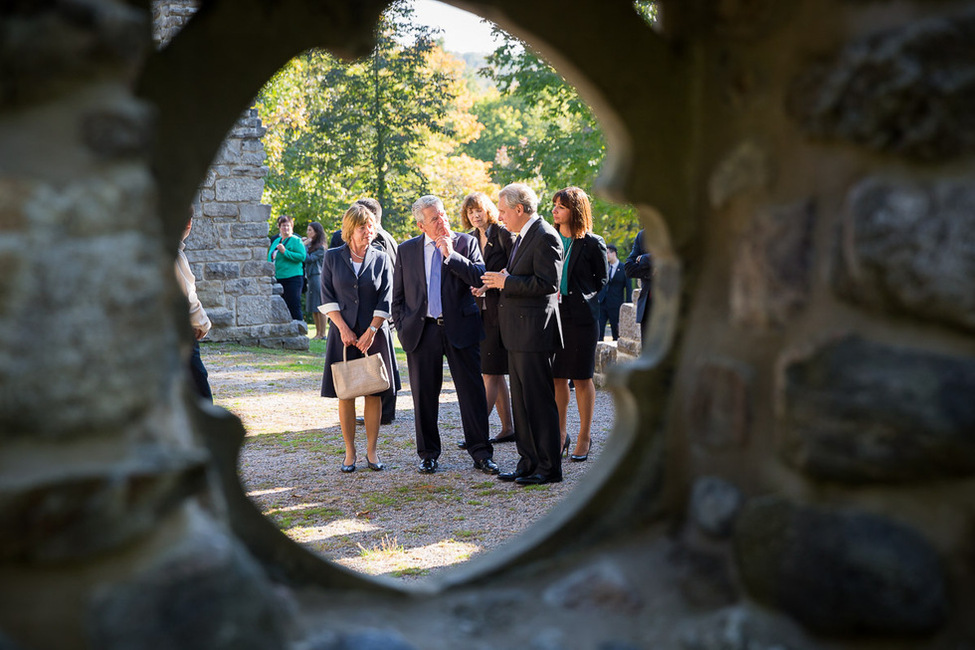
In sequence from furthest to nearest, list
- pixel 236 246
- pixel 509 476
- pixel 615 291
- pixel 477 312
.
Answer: pixel 615 291 → pixel 236 246 → pixel 477 312 → pixel 509 476

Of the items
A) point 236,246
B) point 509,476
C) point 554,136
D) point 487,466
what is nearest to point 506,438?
point 487,466

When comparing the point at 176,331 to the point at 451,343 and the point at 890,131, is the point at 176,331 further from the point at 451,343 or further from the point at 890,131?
the point at 451,343

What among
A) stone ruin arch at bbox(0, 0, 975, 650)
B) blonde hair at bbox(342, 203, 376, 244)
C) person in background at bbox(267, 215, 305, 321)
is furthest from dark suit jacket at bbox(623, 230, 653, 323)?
person in background at bbox(267, 215, 305, 321)

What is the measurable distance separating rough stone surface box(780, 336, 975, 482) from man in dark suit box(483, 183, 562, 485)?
Answer: 3543 mm

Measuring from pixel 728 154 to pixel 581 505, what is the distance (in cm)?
87

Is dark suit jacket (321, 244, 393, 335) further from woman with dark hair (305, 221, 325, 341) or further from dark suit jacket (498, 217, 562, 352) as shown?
woman with dark hair (305, 221, 325, 341)

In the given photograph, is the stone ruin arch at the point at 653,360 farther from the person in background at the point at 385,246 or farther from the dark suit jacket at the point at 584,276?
the person in background at the point at 385,246

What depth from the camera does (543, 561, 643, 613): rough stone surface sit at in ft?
6.11

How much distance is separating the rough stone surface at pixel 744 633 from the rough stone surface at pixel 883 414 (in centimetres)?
30

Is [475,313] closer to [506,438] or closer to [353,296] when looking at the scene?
[353,296]

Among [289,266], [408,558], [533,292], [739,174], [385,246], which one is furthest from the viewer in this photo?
[289,266]

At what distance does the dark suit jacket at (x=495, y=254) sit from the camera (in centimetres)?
603

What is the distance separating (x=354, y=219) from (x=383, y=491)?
5.63 feet

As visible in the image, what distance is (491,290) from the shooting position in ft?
19.7
